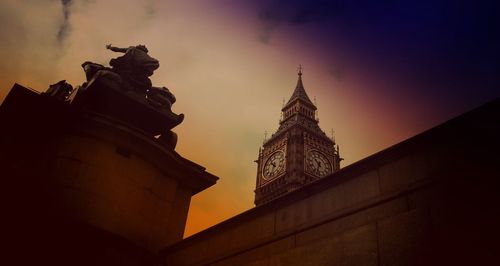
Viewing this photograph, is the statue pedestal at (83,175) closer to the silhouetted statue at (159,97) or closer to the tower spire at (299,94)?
the silhouetted statue at (159,97)

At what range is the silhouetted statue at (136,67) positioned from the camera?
7480mm

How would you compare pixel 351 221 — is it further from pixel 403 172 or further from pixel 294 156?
pixel 294 156

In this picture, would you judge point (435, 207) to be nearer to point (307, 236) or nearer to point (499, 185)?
point (499, 185)

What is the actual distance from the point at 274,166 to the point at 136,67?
78945 millimetres

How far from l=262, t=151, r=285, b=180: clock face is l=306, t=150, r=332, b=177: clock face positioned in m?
4.94

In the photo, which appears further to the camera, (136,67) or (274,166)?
(274,166)

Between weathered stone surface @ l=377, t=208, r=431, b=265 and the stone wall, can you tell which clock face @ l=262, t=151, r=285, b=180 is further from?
weathered stone surface @ l=377, t=208, r=431, b=265

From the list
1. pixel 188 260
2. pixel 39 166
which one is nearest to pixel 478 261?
pixel 188 260

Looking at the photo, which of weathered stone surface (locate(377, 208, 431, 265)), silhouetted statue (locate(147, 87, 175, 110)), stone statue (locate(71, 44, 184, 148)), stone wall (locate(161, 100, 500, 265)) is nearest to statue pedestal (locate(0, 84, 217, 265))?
stone statue (locate(71, 44, 184, 148))

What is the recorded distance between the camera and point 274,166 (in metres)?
85.9

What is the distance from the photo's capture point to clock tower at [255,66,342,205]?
261 feet

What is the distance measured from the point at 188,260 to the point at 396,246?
315 centimetres

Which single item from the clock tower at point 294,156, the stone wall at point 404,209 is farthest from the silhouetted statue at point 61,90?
the clock tower at point 294,156

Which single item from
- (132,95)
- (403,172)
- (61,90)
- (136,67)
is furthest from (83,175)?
(403,172)
